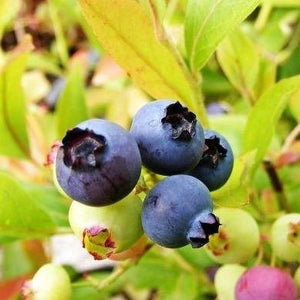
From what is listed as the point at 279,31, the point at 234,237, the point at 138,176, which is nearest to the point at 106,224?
the point at 138,176

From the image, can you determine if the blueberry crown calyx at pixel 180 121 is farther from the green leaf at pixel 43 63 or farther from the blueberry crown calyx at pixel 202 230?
the green leaf at pixel 43 63

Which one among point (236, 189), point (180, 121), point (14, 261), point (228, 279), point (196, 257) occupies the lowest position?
point (14, 261)

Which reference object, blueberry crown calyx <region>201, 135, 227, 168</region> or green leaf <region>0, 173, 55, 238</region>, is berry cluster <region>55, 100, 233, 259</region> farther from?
green leaf <region>0, 173, 55, 238</region>

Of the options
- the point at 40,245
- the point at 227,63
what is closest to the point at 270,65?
the point at 227,63

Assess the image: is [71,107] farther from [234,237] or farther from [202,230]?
[202,230]

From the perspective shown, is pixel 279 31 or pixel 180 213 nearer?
pixel 180 213

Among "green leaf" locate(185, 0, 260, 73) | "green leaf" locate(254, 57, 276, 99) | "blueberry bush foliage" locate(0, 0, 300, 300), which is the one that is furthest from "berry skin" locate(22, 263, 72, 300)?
"green leaf" locate(254, 57, 276, 99)

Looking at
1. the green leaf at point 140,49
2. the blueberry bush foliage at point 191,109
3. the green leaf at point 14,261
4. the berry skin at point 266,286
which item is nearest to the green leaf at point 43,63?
the blueberry bush foliage at point 191,109
